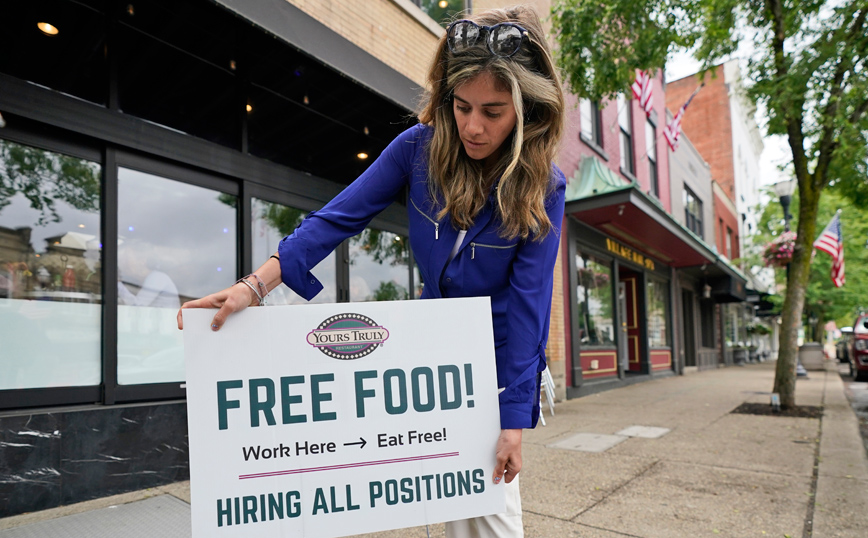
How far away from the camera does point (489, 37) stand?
163 cm

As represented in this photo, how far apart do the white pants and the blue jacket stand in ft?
0.90

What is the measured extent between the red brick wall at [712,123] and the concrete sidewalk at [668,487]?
76.4 feet

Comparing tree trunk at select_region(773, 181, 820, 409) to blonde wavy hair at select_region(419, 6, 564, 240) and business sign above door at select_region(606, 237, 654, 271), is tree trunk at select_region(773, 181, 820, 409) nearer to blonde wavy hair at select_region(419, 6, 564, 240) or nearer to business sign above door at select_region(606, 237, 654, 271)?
business sign above door at select_region(606, 237, 654, 271)

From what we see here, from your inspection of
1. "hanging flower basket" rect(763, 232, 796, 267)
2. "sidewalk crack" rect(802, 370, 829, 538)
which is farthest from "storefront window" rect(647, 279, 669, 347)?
"sidewalk crack" rect(802, 370, 829, 538)

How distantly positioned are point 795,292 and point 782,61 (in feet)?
10.5

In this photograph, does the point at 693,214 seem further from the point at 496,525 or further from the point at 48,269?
the point at 496,525

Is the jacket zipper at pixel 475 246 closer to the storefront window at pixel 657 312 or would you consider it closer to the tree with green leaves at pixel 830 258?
the storefront window at pixel 657 312

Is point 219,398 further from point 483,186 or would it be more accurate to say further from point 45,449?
point 45,449

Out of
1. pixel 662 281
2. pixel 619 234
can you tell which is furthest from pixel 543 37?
pixel 662 281

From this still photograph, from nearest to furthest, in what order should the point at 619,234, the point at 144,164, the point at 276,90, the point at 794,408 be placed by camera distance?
the point at 144,164 → the point at 276,90 → the point at 794,408 → the point at 619,234

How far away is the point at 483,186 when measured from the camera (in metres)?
1.75

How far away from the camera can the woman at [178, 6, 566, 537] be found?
161 cm

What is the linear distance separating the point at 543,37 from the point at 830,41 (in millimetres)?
7739

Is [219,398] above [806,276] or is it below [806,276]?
below
